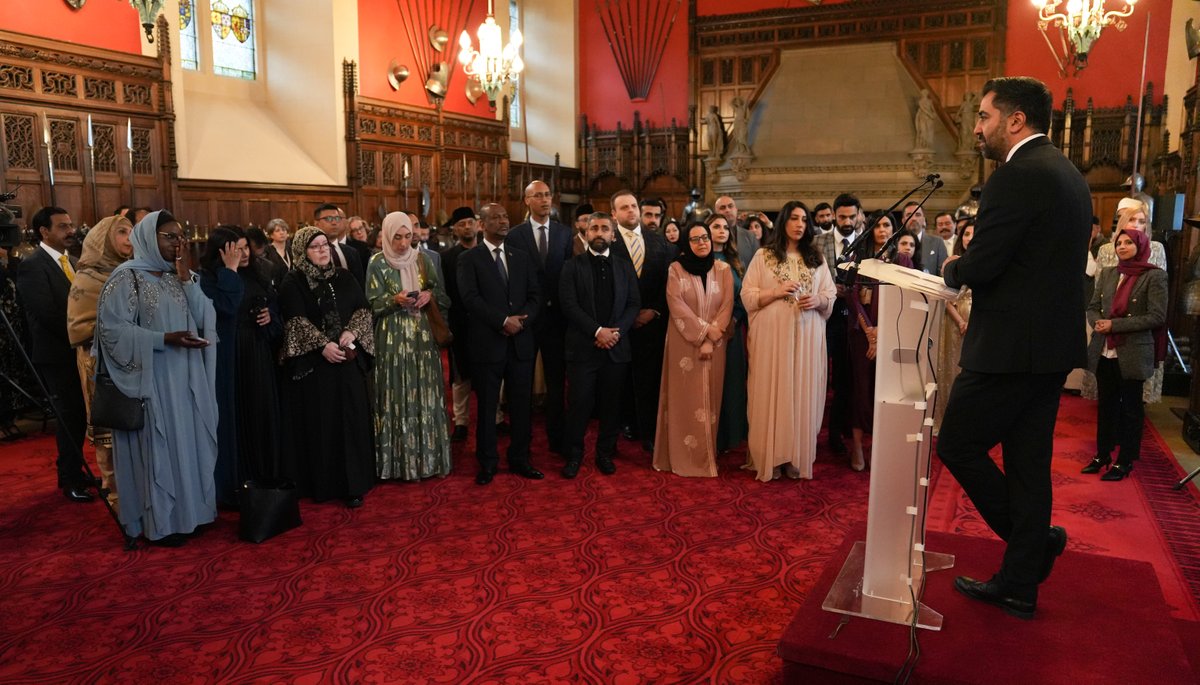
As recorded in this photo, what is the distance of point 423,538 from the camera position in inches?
149

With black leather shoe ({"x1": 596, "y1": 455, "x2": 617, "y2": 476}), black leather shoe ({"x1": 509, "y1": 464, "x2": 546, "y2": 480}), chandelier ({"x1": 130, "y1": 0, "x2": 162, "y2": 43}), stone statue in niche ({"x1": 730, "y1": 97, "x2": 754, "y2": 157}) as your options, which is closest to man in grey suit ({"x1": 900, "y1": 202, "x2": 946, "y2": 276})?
black leather shoe ({"x1": 596, "y1": 455, "x2": 617, "y2": 476})

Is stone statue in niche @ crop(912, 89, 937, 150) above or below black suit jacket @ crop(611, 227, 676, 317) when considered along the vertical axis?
above

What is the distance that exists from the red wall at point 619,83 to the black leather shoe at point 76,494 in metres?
11.4

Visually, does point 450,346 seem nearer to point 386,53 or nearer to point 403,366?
point 403,366

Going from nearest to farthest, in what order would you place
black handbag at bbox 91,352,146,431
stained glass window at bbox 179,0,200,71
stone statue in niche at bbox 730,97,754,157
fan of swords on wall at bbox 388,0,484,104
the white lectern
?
1. the white lectern
2. black handbag at bbox 91,352,146,431
3. stained glass window at bbox 179,0,200,71
4. fan of swords on wall at bbox 388,0,484,104
5. stone statue in niche at bbox 730,97,754,157

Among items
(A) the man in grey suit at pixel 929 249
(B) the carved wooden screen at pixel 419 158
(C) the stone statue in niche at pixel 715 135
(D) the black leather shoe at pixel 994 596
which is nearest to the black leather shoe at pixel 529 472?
(D) the black leather shoe at pixel 994 596

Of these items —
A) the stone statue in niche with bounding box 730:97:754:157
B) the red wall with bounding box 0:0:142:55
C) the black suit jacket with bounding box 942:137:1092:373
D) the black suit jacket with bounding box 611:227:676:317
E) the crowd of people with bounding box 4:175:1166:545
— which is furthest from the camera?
the stone statue in niche with bounding box 730:97:754:157

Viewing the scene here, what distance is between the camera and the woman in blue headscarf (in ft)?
11.5

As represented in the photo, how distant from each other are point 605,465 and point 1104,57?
10.5 metres

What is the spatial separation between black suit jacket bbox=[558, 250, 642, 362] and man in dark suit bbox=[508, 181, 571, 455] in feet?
1.10

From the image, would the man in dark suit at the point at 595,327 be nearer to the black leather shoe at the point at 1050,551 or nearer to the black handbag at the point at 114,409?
the black handbag at the point at 114,409

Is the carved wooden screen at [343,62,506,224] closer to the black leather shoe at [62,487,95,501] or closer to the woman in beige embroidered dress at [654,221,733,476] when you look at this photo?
the black leather shoe at [62,487,95,501]

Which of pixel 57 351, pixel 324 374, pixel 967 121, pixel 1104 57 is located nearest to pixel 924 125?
pixel 967 121

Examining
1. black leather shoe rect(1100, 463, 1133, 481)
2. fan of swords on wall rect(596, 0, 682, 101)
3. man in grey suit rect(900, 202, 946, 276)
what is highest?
fan of swords on wall rect(596, 0, 682, 101)
